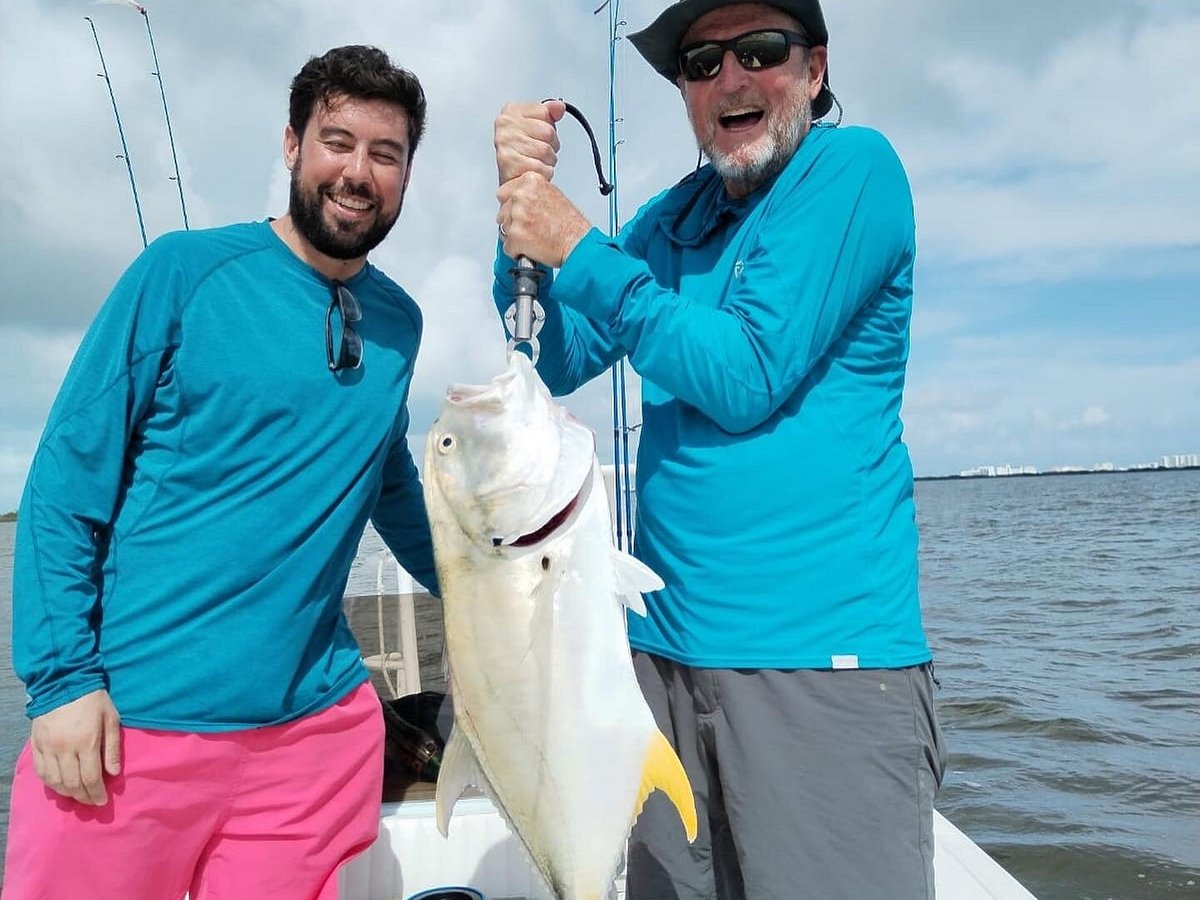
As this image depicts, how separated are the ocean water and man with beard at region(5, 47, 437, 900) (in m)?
2.66

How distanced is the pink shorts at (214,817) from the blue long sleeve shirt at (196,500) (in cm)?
10

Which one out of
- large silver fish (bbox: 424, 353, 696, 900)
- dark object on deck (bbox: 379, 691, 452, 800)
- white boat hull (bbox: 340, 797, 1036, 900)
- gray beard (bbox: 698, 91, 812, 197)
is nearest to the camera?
large silver fish (bbox: 424, 353, 696, 900)

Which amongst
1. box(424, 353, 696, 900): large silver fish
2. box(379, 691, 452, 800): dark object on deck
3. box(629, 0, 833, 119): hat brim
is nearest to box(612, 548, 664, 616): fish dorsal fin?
box(424, 353, 696, 900): large silver fish

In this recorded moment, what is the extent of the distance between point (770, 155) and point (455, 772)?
1.79m

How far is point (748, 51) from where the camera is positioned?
8.22 feet

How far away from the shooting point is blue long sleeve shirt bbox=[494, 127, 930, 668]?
2.17 meters

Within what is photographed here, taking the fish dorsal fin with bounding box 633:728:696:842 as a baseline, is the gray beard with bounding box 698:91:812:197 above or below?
above

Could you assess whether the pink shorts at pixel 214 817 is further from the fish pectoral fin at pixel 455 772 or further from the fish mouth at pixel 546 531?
the fish mouth at pixel 546 531

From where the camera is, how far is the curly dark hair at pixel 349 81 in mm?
2814

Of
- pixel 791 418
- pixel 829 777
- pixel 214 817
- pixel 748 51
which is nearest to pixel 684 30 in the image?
pixel 748 51

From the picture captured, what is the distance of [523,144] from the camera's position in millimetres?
2207

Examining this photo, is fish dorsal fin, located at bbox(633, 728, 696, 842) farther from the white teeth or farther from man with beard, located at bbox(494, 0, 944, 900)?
the white teeth

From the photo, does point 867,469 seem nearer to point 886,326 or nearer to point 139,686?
point 886,326

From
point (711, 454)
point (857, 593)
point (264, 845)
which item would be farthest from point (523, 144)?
point (264, 845)
